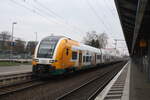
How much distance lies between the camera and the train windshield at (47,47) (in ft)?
47.5

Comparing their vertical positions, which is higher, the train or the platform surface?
the train

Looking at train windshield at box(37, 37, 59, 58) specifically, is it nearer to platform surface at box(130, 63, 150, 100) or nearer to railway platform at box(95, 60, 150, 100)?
railway platform at box(95, 60, 150, 100)

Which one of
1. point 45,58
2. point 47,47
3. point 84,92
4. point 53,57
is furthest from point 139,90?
point 47,47

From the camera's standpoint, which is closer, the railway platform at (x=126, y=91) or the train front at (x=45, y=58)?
the railway platform at (x=126, y=91)

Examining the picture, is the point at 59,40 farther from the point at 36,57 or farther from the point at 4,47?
the point at 4,47

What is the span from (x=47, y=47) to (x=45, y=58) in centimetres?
88

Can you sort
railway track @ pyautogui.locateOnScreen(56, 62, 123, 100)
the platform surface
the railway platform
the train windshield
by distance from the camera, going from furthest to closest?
the train windshield < the railway platform < the platform surface < railway track @ pyautogui.locateOnScreen(56, 62, 123, 100)

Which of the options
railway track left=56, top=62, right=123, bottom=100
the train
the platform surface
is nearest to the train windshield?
the train

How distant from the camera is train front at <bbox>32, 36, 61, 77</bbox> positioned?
45.9ft

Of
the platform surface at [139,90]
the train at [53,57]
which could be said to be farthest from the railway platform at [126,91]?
the train at [53,57]

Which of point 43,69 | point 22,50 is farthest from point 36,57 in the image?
point 22,50

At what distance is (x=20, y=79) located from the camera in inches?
594

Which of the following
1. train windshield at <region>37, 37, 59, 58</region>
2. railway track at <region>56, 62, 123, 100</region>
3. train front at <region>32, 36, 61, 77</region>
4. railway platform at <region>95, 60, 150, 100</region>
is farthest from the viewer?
train windshield at <region>37, 37, 59, 58</region>

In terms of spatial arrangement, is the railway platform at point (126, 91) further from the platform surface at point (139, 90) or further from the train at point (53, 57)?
the train at point (53, 57)
